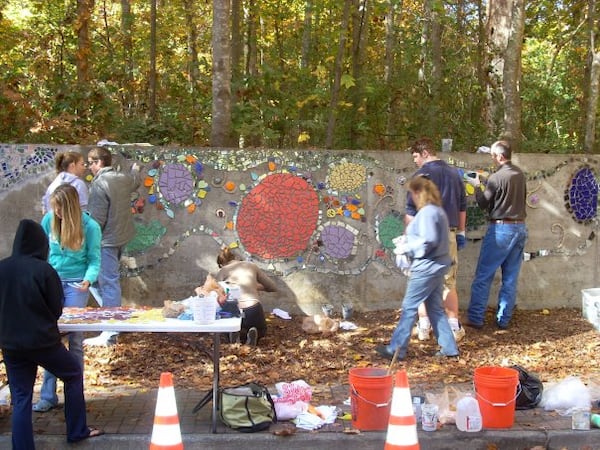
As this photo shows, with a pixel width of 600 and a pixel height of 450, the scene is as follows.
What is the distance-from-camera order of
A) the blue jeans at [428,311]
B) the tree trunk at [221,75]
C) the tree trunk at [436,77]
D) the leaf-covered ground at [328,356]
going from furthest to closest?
the tree trunk at [436,77] < the tree trunk at [221,75] < the blue jeans at [428,311] < the leaf-covered ground at [328,356]

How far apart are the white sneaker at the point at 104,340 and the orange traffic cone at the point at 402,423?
13.2 feet

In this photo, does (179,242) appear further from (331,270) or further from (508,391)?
(508,391)

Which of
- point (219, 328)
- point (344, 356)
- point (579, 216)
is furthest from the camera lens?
point (579, 216)

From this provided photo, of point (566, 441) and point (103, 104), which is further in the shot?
point (103, 104)

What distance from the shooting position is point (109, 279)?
7.87 m

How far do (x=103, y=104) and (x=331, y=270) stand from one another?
15.2ft

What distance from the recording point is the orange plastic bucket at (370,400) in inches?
211

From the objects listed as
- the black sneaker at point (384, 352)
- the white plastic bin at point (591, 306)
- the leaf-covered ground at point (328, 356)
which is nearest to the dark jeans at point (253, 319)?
the leaf-covered ground at point (328, 356)

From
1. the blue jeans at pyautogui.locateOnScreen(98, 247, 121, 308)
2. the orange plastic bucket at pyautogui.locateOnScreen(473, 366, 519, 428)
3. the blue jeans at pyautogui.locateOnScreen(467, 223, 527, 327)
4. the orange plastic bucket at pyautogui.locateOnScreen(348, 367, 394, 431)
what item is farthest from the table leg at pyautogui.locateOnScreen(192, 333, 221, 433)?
the blue jeans at pyautogui.locateOnScreen(467, 223, 527, 327)

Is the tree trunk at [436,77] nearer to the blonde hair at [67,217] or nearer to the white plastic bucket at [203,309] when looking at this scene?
the blonde hair at [67,217]

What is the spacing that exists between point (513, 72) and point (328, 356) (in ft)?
16.6

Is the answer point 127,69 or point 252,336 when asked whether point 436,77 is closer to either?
point 127,69

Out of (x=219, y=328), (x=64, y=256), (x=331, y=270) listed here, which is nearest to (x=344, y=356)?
(x=331, y=270)

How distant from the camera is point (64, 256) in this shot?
609 centimetres
